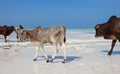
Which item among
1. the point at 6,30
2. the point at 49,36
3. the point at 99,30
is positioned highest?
the point at 99,30

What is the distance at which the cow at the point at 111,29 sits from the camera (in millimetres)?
14812

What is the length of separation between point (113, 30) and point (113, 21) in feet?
1.58

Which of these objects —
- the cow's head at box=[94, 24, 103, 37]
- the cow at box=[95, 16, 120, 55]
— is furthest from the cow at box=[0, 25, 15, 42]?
the cow at box=[95, 16, 120, 55]

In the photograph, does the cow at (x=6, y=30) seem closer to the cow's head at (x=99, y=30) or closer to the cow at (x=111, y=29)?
the cow's head at (x=99, y=30)

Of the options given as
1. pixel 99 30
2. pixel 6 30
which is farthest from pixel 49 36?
pixel 6 30

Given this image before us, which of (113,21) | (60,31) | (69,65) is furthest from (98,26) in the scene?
(69,65)

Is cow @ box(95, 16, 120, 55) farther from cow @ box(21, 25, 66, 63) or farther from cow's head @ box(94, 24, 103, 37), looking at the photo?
cow @ box(21, 25, 66, 63)

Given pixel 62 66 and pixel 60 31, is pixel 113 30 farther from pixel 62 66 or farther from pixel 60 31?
pixel 62 66

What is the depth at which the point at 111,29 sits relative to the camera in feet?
49.3

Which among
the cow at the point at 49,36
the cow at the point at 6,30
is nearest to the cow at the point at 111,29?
the cow at the point at 49,36

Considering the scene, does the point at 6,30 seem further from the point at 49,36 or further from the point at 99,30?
the point at 49,36

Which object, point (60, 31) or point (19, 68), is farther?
point (60, 31)

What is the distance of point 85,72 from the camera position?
31.7ft

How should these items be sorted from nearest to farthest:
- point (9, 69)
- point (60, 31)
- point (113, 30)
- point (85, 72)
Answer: point (85, 72)
point (9, 69)
point (60, 31)
point (113, 30)
